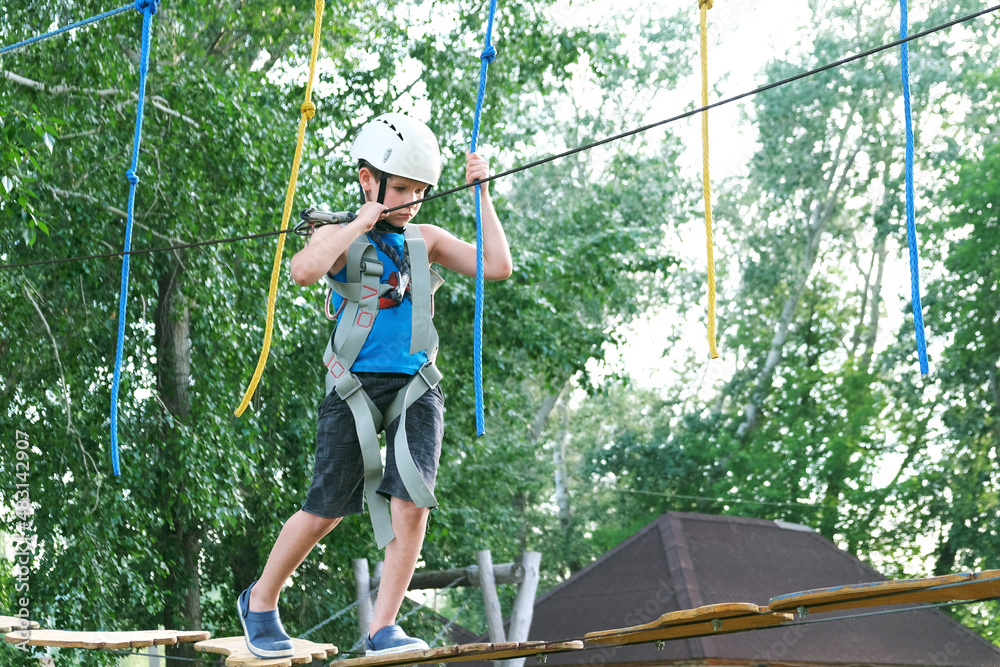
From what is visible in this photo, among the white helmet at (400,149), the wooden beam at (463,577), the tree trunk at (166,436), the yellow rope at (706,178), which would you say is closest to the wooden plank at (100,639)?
the white helmet at (400,149)

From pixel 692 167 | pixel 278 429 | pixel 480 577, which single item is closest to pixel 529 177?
pixel 692 167

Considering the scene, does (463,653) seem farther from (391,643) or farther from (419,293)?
(419,293)

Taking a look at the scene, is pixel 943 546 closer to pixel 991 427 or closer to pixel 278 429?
pixel 991 427

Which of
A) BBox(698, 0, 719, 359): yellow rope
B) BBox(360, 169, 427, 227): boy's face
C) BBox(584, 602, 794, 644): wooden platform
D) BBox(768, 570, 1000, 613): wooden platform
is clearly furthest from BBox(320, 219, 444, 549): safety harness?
BBox(768, 570, 1000, 613): wooden platform

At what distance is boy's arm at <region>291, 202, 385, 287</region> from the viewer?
279 cm

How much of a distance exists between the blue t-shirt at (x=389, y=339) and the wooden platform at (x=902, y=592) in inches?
44.8

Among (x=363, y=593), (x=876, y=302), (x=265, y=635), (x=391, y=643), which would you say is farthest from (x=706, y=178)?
(x=876, y=302)

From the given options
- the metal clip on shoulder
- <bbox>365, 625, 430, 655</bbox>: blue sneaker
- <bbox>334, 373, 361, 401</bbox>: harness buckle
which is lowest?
<bbox>365, 625, 430, 655</bbox>: blue sneaker

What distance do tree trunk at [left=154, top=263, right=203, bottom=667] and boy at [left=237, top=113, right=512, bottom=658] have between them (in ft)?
16.8

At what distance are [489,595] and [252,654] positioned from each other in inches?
189

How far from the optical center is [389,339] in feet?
9.63

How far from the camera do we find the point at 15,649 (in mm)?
6578

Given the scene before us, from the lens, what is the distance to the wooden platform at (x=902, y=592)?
211 centimetres

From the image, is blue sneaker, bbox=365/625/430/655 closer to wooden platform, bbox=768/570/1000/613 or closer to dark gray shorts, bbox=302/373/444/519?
dark gray shorts, bbox=302/373/444/519
